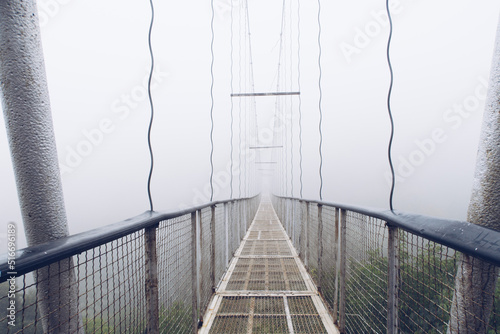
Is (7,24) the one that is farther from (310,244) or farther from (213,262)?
(310,244)

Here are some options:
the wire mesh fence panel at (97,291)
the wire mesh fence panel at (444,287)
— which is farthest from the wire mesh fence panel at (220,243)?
the wire mesh fence panel at (444,287)

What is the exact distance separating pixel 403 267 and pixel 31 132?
4.65 ft

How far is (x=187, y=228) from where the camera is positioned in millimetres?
1547

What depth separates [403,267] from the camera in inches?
41.7

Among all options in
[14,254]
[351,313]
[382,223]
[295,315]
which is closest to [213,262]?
[295,315]

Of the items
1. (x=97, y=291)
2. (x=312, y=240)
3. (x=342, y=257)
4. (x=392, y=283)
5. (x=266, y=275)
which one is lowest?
(x=266, y=275)

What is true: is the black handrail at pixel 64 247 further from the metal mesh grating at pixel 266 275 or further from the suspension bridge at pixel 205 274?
the metal mesh grating at pixel 266 275

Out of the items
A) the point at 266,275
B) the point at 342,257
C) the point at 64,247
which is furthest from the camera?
the point at 266,275

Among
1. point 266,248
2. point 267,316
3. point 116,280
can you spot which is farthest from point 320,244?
point 266,248

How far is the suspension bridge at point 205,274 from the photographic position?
60cm

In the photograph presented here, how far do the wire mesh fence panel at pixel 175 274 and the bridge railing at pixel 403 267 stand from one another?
0.94 meters

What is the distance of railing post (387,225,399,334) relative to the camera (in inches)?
41.7

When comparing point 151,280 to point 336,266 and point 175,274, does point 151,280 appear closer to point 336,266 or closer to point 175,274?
point 175,274

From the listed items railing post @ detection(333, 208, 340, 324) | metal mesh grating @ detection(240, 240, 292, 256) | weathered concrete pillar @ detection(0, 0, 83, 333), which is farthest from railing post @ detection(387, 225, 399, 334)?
metal mesh grating @ detection(240, 240, 292, 256)
